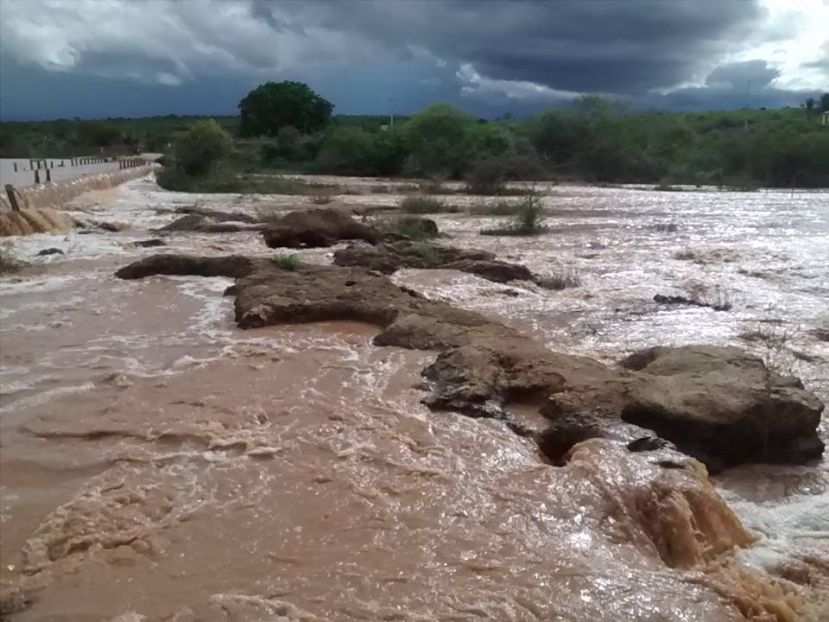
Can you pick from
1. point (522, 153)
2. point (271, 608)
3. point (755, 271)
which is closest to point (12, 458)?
point (271, 608)

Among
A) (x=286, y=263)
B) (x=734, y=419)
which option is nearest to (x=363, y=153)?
(x=286, y=263)

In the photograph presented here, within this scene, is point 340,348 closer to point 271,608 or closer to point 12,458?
point 12,458

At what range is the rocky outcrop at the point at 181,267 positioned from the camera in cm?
1279

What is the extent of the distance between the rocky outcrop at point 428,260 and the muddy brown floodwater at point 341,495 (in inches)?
106

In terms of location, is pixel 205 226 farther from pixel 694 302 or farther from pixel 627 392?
pixel 627 392

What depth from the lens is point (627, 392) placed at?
20.4 ft

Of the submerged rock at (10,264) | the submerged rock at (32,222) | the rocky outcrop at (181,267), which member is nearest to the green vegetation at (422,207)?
the submerged rock at (32,222)

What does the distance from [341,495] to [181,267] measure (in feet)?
28.4

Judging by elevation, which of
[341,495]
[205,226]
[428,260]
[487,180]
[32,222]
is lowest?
[487,180]

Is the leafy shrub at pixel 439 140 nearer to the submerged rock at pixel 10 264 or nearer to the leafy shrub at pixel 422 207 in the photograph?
the leafy shrub at pixel 422 207

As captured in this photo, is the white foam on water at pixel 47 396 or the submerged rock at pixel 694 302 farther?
the submerged rock at pixel 694 302

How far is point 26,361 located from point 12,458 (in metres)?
2.85

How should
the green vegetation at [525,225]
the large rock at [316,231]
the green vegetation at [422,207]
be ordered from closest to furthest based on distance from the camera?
the large rock at [316,231] < the green vegetation at [525,225] < the green vegetation at [422,207]

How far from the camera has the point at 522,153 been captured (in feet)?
159
